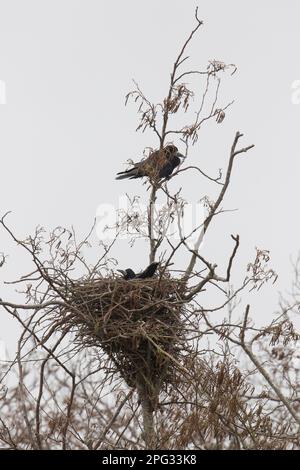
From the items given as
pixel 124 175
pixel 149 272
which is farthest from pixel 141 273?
pixel 124 175

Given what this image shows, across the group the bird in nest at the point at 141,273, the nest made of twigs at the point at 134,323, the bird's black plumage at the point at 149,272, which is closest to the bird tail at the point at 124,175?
the bird in nest at the point at 141,273

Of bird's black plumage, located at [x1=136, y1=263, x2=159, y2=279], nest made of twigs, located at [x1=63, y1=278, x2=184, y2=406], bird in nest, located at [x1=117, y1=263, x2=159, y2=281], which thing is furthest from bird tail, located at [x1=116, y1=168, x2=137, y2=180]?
nest made of twigs, located at [x1=63, y1=278, x2=184, y2=406]

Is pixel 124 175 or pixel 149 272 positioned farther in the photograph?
pixel 124 175

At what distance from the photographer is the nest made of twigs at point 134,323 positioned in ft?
23.0

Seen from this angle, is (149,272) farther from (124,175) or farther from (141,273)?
(124,175)

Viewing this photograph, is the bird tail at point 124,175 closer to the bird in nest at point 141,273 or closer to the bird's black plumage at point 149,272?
the bird in nest at point 141,273

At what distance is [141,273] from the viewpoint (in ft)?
26.6

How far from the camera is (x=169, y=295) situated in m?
7.68

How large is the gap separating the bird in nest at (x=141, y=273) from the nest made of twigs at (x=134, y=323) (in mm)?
230

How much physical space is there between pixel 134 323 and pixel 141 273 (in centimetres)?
107

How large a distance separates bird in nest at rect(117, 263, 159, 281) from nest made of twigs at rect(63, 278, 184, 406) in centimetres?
23

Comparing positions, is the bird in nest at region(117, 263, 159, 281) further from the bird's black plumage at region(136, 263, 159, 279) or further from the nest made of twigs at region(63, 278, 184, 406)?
the nest made of twigs at region(63, 278, 184, 406)
